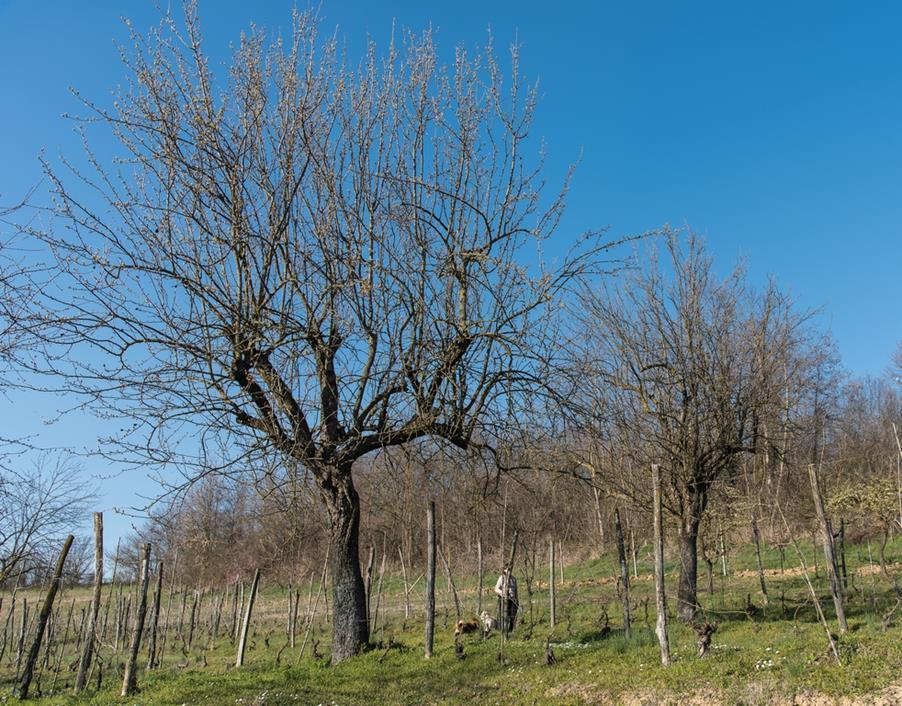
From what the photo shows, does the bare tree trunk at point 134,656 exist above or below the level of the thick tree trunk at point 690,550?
below

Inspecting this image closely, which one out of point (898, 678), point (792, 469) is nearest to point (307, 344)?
point (898, 678)

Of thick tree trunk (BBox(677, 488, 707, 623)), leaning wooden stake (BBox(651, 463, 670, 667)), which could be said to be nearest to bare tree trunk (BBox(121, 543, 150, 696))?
leaning wooden stake (BBox(651, 463, 670, 667))

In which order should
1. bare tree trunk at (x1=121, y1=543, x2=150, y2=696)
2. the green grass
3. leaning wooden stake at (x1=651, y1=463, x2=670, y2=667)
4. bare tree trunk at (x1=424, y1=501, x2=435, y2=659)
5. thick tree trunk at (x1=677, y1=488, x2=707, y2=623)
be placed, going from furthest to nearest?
thick tree trunk at (x1=677, y1=488, x2=707, y2=623) → bare tree trunk at (x1=424, y1=501, x2=435, y2=659) → bare tree trunk at (x1=121, y1=543, x2=150, y2=696) → leaning wooden stake at (x1=651, y1=463, x2=670, y2=667) → the green grass

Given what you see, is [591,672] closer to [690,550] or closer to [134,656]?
[690,550]

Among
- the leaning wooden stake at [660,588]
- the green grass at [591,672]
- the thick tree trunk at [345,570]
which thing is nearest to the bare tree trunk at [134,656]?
the green grass at [591,672]

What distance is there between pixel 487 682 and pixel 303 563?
15457mm

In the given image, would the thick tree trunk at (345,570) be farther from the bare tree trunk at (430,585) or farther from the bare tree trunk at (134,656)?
the bare tree trunk at (134,656)

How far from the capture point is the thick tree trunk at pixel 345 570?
996 centimetres

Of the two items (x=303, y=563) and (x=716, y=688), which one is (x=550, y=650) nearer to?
(x=716, y=688)

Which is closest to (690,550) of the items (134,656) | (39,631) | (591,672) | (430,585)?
(430,585)

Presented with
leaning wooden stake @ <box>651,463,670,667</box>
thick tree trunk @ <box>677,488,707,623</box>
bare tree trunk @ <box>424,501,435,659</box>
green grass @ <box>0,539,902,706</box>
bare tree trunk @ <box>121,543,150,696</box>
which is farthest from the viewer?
thick tree trunk @ <box>677,488,707,623</box>

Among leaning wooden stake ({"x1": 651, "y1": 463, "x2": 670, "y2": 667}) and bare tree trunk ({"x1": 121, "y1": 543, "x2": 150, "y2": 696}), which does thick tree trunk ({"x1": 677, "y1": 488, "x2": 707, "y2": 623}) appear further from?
bare tree trunk ({"x1": 121, "y1": 543, "x2": 150, "y2": 696})

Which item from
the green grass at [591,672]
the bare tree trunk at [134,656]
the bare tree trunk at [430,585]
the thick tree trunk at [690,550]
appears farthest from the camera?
the thick tree trunk at [690,550]

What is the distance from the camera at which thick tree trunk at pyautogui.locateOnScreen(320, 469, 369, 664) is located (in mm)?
9961
